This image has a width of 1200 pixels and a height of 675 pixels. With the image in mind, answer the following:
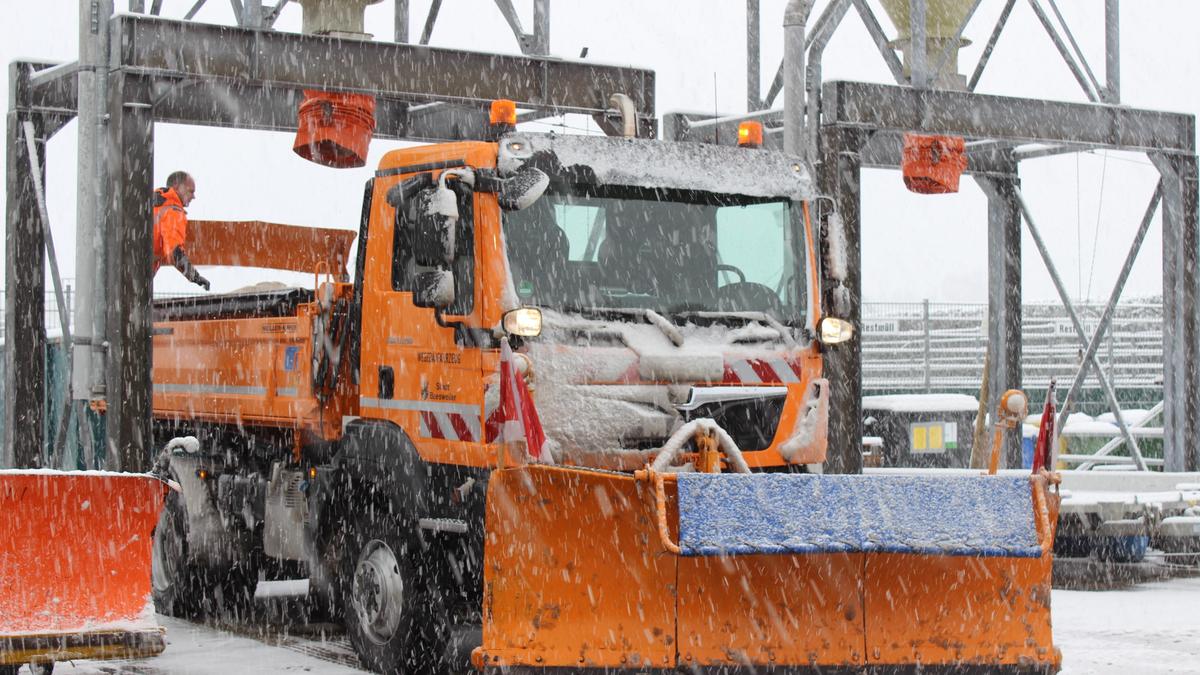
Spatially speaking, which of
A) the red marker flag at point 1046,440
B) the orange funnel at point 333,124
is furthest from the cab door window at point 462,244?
the orange funnel at point 333,124

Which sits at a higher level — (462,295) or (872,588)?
(462,295)

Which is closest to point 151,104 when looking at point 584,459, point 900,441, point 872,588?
point 584,459

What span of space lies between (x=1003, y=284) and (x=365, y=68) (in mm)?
8115

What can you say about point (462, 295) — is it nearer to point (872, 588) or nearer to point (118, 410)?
point (872, 588)

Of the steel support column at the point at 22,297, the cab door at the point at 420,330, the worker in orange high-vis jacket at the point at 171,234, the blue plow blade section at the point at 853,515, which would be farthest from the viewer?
the steel support column at the point at 22,297

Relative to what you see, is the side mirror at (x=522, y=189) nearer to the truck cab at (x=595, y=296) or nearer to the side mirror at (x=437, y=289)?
the truck cab at (x=595, y=296)

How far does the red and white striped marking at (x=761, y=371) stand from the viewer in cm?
838

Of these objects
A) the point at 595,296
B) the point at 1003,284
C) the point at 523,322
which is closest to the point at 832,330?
the point at 595,296

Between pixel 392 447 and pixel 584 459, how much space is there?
1.23 meters

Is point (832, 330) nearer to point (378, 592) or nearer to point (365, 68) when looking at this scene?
point (378, 592)

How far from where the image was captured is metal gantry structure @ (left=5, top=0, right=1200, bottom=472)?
10547 mm

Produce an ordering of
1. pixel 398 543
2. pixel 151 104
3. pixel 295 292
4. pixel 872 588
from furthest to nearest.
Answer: pixel 151 104, pixel 295 292, pixel 398 543, pixel 872 588

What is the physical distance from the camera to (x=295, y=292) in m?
10.0

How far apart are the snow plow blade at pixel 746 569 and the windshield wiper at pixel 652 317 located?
1.42m
